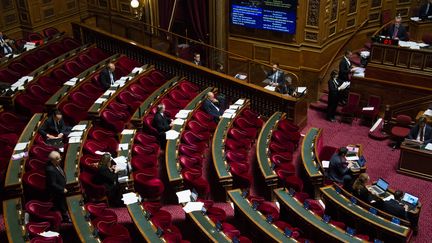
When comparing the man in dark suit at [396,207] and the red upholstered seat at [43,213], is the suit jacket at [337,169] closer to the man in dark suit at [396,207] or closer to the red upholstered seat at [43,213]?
the man in dark suit at [396,207]

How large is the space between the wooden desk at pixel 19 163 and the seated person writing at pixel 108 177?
1.09 metres

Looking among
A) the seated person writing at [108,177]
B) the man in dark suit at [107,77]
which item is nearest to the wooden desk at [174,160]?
the seated person writing at [108,177]

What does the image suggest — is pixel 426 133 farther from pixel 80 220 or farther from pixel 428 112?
pixel 80 220

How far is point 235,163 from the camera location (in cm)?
848

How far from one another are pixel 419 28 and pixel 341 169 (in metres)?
5.96

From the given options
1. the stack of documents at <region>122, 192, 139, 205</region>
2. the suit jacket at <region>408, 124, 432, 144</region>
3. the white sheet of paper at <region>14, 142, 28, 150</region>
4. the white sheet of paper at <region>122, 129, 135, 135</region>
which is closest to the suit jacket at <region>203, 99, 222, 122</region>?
the white sheet of paper at <region>122, 129, 135, 135</region>

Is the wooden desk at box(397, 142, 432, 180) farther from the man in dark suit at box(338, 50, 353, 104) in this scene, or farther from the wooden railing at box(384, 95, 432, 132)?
the man in dark suit at box(338, 50, 353, 104)

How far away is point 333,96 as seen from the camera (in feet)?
36.1

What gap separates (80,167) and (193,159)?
1.79 m

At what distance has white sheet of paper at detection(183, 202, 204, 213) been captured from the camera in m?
7.20

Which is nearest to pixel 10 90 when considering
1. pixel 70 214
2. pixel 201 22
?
pixel 70 214

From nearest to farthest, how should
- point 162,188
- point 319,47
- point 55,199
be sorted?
1. point 55,199
2. point 162,188
3. point 319,47

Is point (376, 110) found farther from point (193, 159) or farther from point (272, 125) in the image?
point (193, 159)

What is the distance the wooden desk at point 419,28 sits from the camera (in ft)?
41.4
